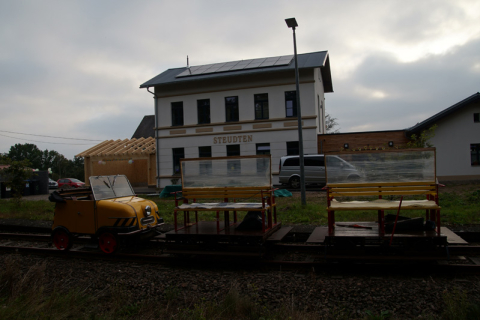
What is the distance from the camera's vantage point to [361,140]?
24562 mm

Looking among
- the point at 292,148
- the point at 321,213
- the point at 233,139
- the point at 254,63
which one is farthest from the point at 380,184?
the point at 254,63

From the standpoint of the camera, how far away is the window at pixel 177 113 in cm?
2858

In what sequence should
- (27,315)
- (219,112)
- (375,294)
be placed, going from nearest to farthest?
(27,315), (375,294), (219,112)

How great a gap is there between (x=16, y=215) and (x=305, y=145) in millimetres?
17509

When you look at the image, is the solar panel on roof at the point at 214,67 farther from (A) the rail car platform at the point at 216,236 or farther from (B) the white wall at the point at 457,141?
(A) the rail car platform at the point at 216,236

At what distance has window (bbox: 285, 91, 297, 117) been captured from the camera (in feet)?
84.2

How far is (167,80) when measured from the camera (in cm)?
2841

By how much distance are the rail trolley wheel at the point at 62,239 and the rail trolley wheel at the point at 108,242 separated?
842 millimetres

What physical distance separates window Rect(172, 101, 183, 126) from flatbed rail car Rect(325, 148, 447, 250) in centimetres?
2259

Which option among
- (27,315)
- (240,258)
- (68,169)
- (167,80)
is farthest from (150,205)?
(68,169)

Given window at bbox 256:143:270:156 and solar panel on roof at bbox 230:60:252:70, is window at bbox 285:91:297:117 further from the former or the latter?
solar panel on roof at bbox 230:60:252:70

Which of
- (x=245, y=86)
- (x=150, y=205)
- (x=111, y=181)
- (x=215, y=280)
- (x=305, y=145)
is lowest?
(x=215, y=280)

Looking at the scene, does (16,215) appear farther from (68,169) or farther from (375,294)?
(68,169)

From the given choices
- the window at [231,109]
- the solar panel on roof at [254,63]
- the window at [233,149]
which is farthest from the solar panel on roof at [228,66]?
the window at [233,149]
